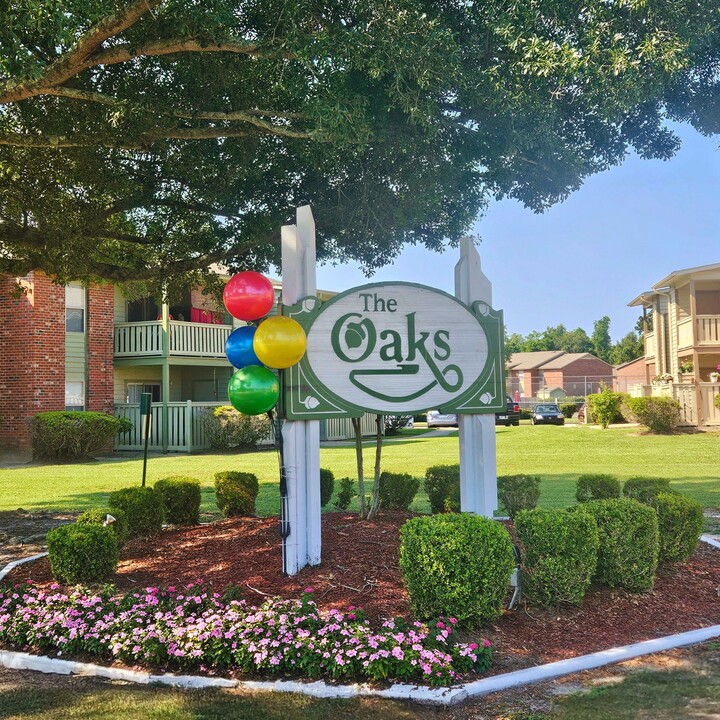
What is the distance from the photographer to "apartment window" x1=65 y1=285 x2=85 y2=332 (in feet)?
75.7

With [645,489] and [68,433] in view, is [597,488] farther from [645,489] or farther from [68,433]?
[68,433]

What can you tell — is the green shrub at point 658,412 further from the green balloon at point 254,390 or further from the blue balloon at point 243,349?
the green balloon at point 254,390

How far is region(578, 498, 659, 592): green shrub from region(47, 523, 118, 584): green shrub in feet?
13.1

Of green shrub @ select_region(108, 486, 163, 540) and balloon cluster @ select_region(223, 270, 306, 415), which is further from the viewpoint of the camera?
green shrub @ select_region(108, 486, 163, 540)

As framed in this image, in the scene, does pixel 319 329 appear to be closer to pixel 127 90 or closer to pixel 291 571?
pixel 291 571

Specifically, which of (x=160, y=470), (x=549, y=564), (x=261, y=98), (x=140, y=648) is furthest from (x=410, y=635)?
(x=160, y=470)

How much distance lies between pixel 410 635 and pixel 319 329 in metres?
2.69

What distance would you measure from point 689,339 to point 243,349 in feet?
82.6

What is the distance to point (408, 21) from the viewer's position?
6.01 metres

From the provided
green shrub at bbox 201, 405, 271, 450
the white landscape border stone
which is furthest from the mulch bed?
green shrub at bbox 201, 405, 271, 450

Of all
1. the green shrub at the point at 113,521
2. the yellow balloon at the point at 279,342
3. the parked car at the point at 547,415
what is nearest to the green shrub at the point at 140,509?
the green shrub at the point at 113,521

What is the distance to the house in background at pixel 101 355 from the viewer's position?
21516mm

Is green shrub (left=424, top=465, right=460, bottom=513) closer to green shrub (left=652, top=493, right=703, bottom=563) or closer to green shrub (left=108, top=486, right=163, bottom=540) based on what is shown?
green shrub (left=652, top=493, right=703, bottom=563)

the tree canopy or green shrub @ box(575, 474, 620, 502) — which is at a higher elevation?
the tree canopy
